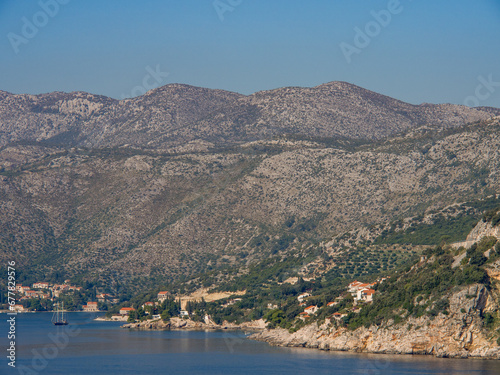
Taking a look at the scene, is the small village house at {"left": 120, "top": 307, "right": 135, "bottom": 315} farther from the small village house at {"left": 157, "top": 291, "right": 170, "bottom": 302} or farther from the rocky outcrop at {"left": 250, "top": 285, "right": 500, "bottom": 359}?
the rocky outcrop at {"left": 250, "top": 285, "right": 500, "bottom": 359}

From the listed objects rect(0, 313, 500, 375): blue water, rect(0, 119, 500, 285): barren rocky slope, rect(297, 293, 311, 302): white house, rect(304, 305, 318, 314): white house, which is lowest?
rect(0, 313, 500, 375): blue water

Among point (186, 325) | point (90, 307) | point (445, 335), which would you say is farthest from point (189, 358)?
point (90, 307)

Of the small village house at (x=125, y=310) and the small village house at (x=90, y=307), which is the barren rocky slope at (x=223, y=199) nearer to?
the small village house at (x=90, y=307)

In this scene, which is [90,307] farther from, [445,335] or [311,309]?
[445,335]

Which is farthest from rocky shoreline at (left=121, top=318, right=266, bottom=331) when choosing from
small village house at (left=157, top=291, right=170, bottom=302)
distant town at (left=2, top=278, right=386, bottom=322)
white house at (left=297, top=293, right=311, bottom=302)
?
small village house at (left=157, top=291, right=170, bottom=302)

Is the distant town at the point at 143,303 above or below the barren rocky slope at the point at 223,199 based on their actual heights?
below

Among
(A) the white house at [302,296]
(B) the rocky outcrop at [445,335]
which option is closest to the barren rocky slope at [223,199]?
(A) the white house at [302,296]

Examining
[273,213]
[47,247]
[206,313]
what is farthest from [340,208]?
[47,247]

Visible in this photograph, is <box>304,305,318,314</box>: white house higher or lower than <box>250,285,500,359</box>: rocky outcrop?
higher
